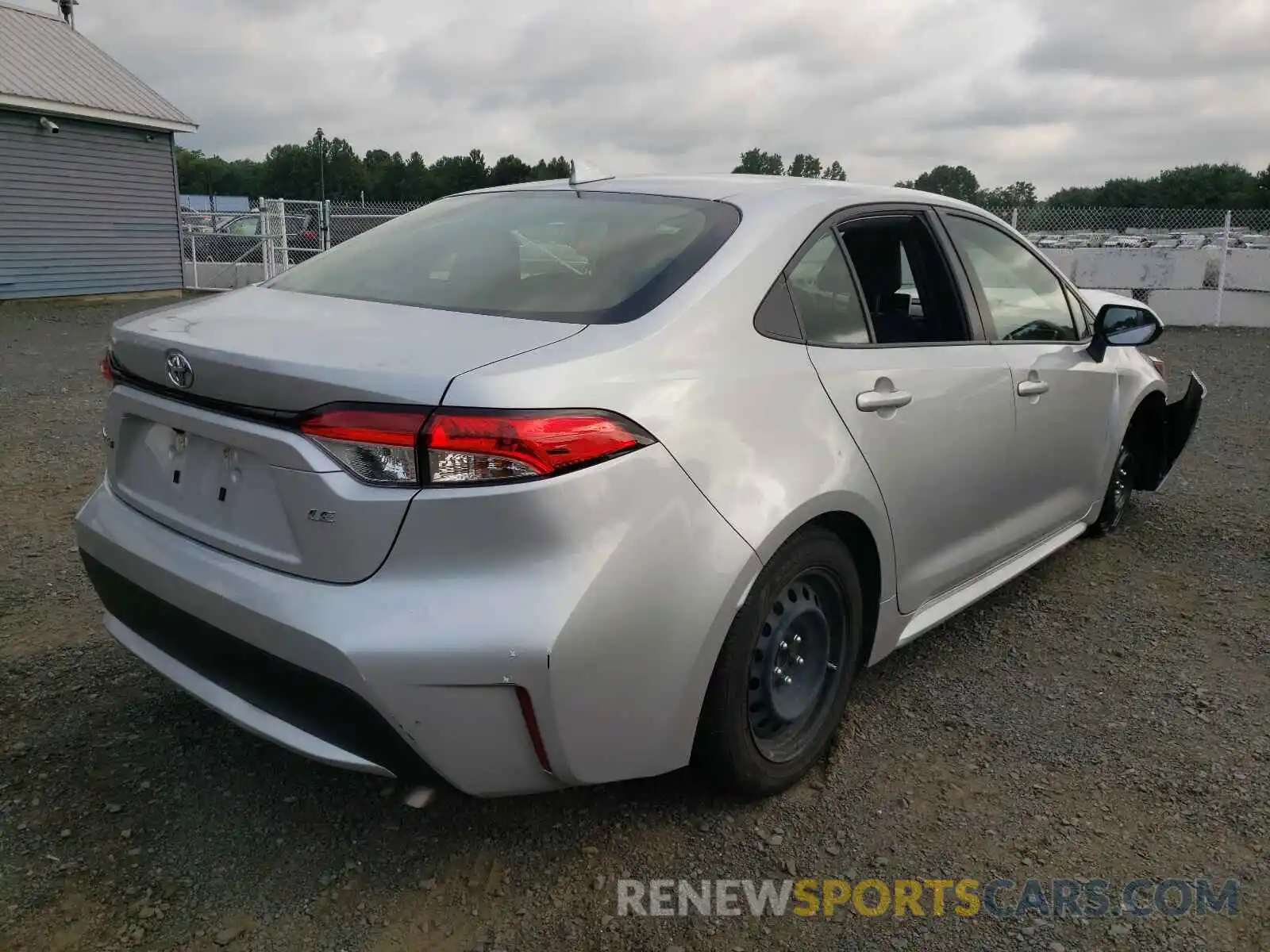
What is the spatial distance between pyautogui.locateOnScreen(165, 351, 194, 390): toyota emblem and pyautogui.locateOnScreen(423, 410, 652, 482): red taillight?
68cm

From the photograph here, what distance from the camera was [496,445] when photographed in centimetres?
189

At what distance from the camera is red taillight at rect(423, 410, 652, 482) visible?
1.89 m

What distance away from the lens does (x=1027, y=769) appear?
2.81 metres

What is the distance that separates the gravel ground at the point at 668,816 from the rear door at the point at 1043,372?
0.54 meters

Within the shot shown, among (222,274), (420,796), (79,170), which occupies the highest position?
(79,170)

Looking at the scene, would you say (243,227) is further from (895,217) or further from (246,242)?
(895,217)

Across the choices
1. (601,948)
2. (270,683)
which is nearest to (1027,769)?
(601,948)

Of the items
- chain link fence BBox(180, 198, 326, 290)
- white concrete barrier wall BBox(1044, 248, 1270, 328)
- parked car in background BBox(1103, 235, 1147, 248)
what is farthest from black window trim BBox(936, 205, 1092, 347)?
chain link fence BBox(180, 198, 326, 290)

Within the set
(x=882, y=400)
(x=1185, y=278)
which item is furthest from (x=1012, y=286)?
(x=1185, y=278)

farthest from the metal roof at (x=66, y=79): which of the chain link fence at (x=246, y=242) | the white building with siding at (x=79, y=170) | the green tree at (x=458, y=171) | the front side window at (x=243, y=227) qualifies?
the green tree at (x=458, y=171)

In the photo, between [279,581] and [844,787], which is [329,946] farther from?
[844,787]

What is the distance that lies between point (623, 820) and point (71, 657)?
207 cm

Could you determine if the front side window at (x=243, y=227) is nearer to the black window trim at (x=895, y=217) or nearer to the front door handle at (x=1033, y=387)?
the black window trim at (x=895, y=217)

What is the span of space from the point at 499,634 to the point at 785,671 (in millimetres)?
960
